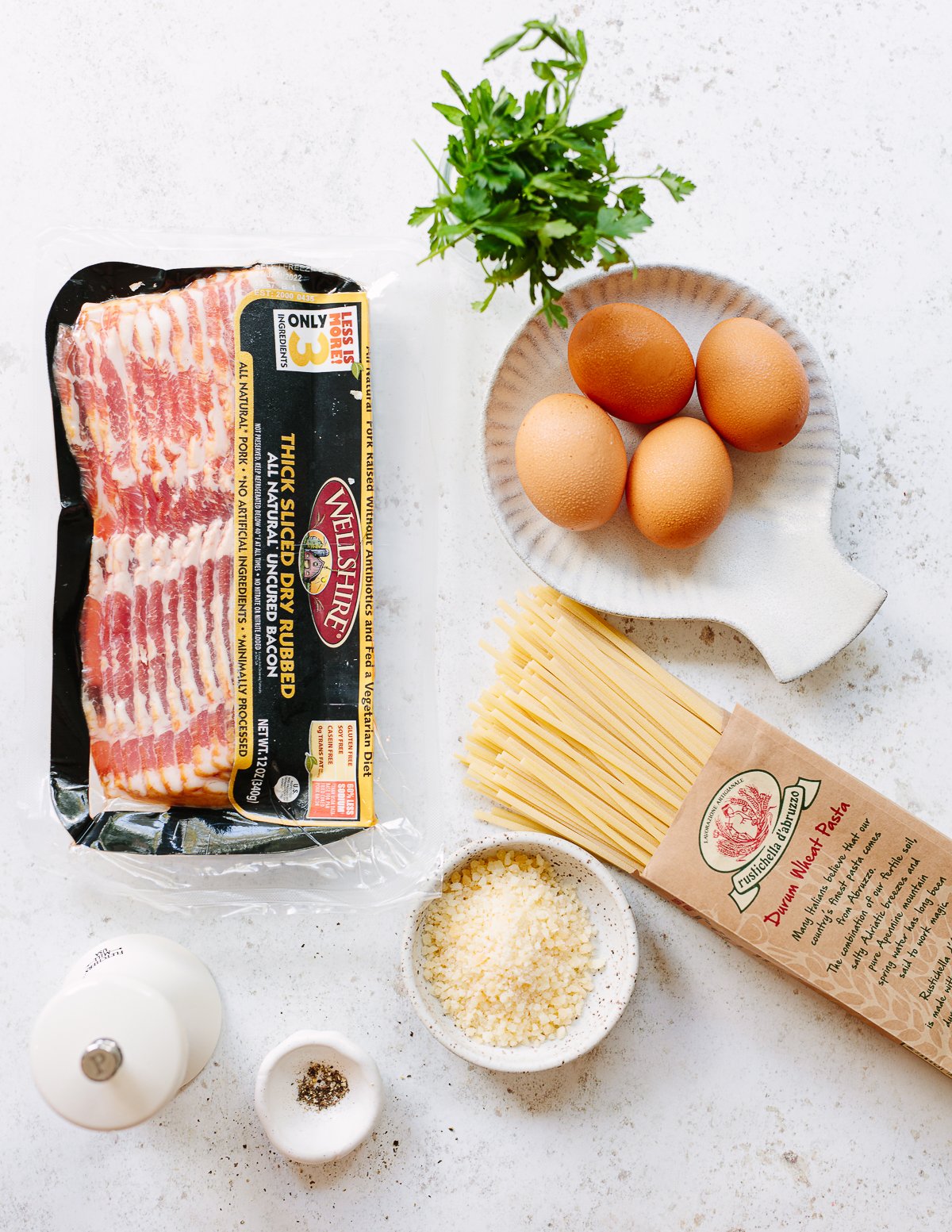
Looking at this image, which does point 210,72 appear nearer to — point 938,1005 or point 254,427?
point 254,427

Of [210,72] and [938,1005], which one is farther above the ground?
[210,72]

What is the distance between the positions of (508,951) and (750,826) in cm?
31

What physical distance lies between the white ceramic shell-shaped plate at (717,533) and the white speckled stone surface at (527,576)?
0.22ft

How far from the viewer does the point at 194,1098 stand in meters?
1.14

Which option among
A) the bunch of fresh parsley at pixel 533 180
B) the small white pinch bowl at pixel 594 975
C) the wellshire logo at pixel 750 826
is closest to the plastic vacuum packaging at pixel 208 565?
the small white pinch bowl at pixel 594 975

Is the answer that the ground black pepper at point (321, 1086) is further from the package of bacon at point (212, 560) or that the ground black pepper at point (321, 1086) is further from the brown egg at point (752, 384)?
the brown egg at point (752, 384)

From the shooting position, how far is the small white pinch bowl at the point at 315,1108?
1.03 metres

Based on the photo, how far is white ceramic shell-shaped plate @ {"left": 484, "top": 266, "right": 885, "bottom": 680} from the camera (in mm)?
1093

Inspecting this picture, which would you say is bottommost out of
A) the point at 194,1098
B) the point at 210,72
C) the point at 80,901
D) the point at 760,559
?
the point at 194,1098

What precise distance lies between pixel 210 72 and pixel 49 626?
2.41 feet

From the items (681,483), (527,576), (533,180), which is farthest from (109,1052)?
(533,180)

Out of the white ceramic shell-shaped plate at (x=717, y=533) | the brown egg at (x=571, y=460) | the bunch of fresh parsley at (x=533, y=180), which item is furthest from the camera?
the white ceramic shell-shaped plate at (x=717, y=533)

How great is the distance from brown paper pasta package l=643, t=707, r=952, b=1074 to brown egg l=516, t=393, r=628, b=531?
296mm

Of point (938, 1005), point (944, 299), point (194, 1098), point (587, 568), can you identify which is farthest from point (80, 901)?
point (944, 299)
